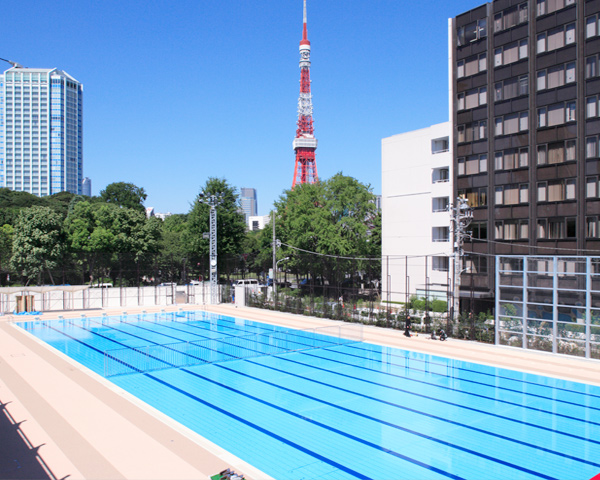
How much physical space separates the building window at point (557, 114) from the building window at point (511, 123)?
3.15 feet

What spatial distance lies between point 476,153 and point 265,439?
96.9ft

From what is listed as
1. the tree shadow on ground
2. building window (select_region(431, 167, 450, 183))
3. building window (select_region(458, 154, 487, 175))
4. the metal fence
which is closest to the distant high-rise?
building window (select_region(431, 167, 450, 183))

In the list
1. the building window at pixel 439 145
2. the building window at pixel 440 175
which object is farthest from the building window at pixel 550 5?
the building window at pixel 440 175

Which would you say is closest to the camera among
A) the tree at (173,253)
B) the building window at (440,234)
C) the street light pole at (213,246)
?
the street light pole at (213,246)

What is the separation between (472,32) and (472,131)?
285 inches

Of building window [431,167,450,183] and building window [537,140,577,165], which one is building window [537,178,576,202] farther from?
building window [431,167,450,183]

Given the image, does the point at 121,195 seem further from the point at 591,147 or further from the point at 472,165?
the point at 591,147

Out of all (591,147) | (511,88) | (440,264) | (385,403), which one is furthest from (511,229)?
(385,403)

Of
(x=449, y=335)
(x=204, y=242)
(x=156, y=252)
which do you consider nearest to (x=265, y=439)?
(x=449, y=335)

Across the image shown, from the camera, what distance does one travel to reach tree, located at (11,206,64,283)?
3972cm

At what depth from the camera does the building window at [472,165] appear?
3422 cm

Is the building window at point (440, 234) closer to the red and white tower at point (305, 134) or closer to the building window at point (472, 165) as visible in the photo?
the building window at point (472, 165)

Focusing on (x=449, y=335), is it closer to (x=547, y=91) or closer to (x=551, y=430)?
(x=551, y=430)

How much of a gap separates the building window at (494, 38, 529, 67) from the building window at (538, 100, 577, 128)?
4085mm
